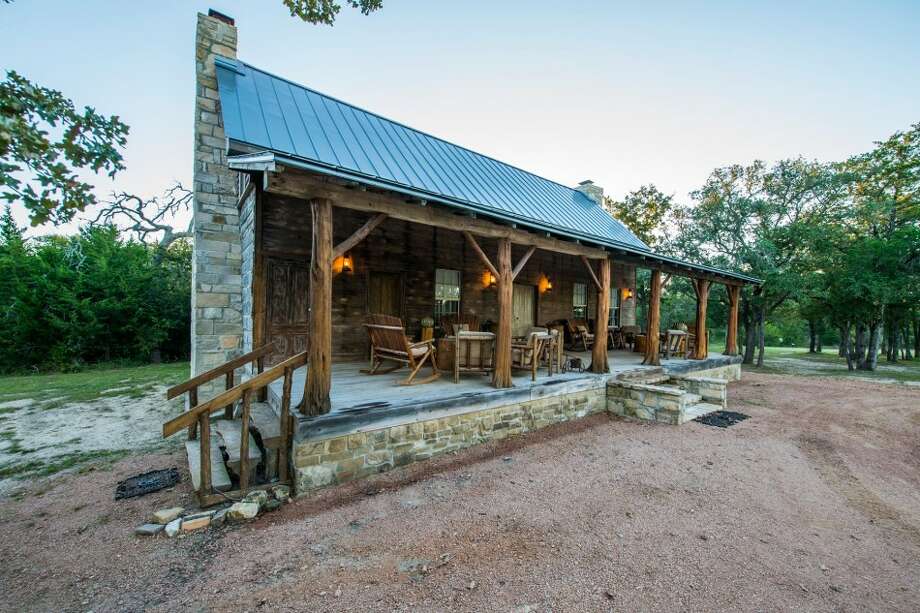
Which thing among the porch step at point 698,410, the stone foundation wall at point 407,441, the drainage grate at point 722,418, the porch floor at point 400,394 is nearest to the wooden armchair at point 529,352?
the porch floor at point 400,394

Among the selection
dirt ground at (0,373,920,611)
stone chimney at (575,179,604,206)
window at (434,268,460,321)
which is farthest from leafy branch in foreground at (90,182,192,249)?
stone chimney at (575,179,604,206)

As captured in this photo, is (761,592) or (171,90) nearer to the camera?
(761,592)

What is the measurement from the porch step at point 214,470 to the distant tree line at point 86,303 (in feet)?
39.6

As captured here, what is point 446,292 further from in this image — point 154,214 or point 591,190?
point 154,214

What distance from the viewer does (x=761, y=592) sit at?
2281mm

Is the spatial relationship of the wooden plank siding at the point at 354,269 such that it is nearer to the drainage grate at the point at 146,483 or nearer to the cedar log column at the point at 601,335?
the cedar log column at the point at 601,335

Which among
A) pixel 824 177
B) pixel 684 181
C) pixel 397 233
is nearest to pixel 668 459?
pixel 397 233

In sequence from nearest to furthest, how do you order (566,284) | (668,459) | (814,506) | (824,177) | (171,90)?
1. (814,506)
2. (668,459)
3. (171,90)
4. (566,284)
5. (824,177)

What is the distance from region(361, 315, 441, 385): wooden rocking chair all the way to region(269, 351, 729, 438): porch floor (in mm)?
245

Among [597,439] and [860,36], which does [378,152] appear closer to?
[597,439]

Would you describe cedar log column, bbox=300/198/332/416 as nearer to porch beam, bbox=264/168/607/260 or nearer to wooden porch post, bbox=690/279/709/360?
porch beam, bbox=264/168/607/260

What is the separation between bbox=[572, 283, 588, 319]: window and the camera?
11445 mm

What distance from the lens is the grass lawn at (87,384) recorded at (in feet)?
24.7

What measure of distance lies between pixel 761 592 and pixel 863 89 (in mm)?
16687
